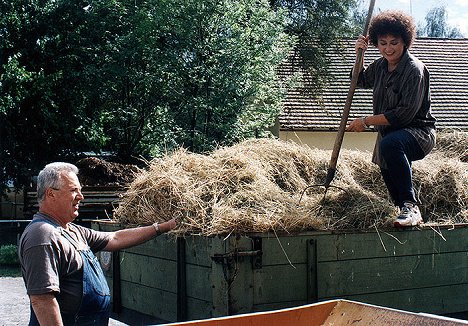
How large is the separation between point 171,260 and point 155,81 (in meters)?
11.5

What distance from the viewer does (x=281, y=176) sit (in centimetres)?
491

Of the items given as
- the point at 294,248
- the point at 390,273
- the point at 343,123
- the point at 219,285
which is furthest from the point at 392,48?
the point at 219,285

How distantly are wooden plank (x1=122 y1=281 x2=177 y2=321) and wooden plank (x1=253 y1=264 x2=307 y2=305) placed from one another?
1.94ft

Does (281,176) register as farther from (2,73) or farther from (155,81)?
(2,73)

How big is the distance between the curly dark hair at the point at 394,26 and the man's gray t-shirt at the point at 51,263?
2.69 m

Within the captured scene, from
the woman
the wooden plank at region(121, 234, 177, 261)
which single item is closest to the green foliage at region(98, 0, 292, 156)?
the woman

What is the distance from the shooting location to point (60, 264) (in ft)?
11.2

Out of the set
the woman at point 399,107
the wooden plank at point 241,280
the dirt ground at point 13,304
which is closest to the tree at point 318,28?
the dirt ground at point 13,304

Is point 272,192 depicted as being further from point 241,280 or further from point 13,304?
point 13,304

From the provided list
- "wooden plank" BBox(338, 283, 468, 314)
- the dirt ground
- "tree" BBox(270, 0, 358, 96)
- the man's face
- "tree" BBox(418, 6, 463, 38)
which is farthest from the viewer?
"tree" BBox(418, 6, 463, 38)

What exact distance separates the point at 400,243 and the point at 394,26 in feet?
5.23

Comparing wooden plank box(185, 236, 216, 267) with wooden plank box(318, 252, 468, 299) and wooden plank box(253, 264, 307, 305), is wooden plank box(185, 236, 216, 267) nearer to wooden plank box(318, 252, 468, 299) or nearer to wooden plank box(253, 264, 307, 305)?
wooden plank box(253, 264, 307, 305)

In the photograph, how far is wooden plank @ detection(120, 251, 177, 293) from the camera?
167 inches

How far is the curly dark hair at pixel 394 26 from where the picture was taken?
5.05m
